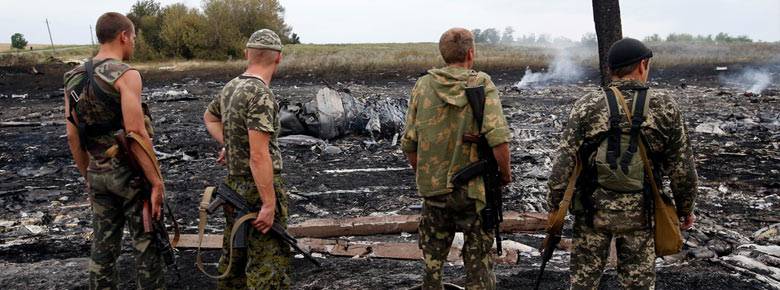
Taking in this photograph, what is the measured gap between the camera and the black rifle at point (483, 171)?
3186mm

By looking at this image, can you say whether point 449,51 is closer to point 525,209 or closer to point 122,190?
point 122,190

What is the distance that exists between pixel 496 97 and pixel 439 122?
34 cm

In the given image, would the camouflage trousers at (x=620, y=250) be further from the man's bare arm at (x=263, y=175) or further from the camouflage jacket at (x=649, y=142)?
the man's bare arm at (x=263, y=175)

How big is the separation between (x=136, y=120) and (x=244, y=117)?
→ 0.68 meters

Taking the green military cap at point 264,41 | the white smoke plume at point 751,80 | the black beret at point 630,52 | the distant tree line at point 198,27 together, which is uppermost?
the distant tree line at point 198,27

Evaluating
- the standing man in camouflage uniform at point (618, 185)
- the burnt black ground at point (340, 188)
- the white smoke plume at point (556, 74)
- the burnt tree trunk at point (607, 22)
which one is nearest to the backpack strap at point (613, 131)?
the standing man in camouflage uniform at point (618, 185)

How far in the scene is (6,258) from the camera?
16.8ft

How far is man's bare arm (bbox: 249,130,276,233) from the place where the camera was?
315cm

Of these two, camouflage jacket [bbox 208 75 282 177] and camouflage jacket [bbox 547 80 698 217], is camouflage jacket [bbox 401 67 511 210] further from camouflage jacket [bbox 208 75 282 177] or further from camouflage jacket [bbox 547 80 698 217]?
camouflage jacket [bbox 208 75 282 177]

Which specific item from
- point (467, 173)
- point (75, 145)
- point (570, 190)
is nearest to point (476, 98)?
point (467, 173)

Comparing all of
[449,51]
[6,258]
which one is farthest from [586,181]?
[6,258]

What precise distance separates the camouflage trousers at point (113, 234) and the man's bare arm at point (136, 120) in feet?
0.41

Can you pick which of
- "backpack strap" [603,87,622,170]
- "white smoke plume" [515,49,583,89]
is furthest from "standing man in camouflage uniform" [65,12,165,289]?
"white smoke plume" [515,49,583,89]

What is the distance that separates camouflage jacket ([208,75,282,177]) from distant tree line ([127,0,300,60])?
32.3 metres
